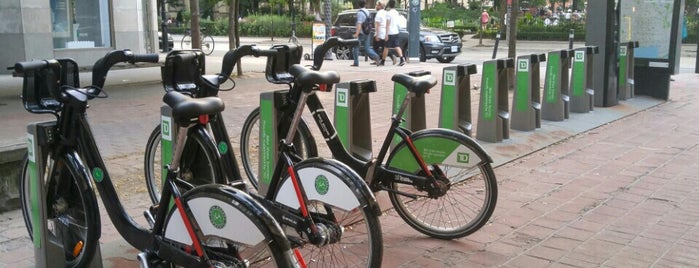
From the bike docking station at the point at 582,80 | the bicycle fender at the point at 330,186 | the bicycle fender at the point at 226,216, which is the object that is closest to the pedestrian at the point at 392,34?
the bike docking station at the point at 582,80

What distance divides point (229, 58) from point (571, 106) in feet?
22.1

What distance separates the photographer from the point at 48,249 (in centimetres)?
→ 369

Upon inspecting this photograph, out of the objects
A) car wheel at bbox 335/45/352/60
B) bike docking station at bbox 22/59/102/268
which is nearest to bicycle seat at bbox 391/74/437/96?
bike docking station at bbox 22/59/102/268

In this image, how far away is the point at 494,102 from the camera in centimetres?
751

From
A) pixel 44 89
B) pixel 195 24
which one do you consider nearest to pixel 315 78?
pixel 44 89

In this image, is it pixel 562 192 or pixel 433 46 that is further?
pixel 433 46

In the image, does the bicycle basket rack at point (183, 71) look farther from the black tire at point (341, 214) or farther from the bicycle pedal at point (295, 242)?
the bicycle pedal at point (295, 242)

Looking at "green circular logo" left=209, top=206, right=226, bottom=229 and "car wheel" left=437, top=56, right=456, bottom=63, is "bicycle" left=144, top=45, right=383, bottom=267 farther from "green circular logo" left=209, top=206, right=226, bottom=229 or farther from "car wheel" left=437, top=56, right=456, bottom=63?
"car wheel" left=437, top=56, right=456, bottom=63

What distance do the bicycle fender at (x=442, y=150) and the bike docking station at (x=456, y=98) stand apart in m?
2.29

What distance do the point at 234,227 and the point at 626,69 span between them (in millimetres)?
9887

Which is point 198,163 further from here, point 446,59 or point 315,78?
point 446,59

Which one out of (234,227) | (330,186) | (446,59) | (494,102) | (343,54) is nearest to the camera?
(234,227)

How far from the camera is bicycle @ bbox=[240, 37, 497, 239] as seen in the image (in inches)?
175

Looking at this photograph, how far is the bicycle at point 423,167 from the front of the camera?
444 centimetres
